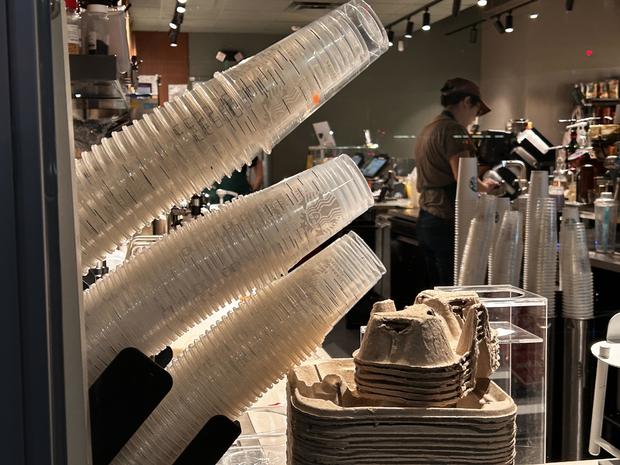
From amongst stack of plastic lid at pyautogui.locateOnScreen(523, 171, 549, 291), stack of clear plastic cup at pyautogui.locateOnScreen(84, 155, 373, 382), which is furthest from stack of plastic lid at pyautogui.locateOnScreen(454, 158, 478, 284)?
stack of clear plastic cup at pyautogui.locateOnScreen(84, 155, 373, 382)

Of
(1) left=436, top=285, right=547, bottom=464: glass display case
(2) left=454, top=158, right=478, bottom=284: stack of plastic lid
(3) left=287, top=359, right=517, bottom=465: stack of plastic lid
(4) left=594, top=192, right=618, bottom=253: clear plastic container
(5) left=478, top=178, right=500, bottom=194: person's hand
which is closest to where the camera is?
(3) left=287, top=359, right=517, bottom=465: stack of plastic lid

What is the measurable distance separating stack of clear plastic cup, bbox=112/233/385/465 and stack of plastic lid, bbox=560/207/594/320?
1.91 m

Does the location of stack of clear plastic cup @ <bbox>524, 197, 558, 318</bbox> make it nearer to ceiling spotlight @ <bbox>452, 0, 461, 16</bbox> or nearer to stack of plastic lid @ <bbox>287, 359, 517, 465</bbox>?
stack of plastic lid @ <bbox>287, 359, 517, 465</bbox>

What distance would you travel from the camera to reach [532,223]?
2.66 meters

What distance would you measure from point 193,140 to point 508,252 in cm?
204

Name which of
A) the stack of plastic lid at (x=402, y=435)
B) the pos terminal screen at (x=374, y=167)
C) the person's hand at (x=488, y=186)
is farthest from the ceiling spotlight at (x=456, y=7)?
the stack of plastic lid at (x=402, y=435)

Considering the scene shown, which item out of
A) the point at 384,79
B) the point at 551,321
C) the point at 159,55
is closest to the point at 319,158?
the point at 384,79

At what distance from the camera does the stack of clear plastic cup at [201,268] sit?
27.3 inches

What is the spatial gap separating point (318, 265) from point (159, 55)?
28.4ft

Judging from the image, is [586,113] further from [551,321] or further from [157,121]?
[157,121]

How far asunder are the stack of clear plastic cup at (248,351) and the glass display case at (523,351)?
0.67 metres

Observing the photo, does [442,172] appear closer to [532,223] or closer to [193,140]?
[532,223]

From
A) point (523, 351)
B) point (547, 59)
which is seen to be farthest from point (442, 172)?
point (523, 351)

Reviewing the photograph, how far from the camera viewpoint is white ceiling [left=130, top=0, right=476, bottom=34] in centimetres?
745
